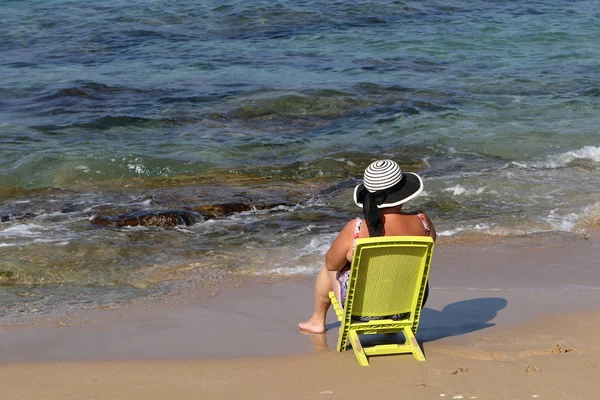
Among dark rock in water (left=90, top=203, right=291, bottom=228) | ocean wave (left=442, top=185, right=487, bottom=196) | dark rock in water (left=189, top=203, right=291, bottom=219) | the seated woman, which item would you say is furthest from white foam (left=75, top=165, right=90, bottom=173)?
the seated woman

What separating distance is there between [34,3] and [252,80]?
10673 millimetres

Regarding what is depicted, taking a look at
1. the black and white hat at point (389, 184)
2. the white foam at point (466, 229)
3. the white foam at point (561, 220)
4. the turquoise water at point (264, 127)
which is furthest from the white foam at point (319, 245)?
the black and white hat at point (389, 184)

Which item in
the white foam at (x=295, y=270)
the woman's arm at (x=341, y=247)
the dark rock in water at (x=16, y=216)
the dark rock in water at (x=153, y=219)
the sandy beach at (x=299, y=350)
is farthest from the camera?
the dark rock in water at (x=16, y=216)

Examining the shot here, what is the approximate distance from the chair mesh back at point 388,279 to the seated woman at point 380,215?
0.48ft

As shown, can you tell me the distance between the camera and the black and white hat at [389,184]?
16.0 ft

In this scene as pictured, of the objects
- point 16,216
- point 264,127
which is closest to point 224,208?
point 16,216

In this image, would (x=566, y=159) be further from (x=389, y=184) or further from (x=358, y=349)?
(x=358, y=349)

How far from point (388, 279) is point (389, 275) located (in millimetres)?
28

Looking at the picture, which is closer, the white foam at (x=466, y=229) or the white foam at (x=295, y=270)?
the white foam at (x=295, y=270)

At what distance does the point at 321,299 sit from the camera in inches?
211

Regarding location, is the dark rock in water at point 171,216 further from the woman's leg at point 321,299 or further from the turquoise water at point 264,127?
the woman's leg at point 321,299

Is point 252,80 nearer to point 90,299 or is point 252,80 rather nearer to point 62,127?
point 62,127

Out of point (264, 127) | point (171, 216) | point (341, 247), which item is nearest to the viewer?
point (341, 247)

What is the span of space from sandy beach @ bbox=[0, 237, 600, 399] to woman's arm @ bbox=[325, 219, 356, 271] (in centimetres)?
50
